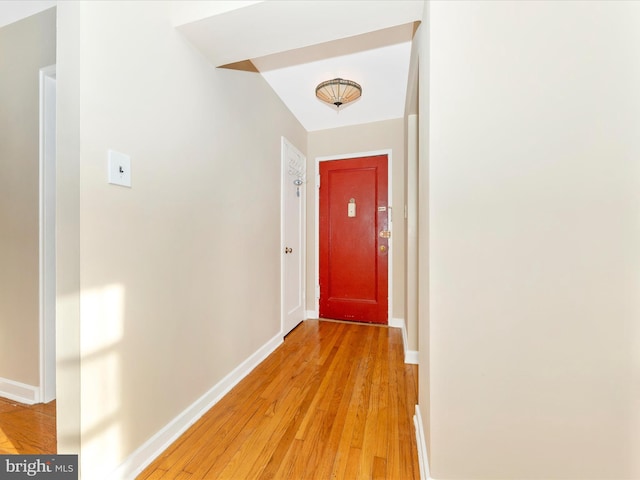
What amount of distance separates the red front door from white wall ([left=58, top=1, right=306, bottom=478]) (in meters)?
1.54

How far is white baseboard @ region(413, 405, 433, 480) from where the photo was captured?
3.84 ft

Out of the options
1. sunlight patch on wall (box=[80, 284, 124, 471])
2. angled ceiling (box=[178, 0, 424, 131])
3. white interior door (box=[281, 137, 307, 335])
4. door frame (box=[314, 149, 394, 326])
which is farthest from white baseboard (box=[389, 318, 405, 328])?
sunlight patch on wall (box=[80, 284, 124, 471])

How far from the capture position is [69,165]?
1.06 m

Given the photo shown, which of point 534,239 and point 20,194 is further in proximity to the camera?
point 20,194

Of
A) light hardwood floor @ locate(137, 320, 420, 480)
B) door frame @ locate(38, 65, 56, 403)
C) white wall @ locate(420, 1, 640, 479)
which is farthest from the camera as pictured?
door frame @ locate(38, 65, 56, 403)

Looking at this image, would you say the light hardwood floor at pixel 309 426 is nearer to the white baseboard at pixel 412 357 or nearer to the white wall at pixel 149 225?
the white baseboard at pixel 412 357

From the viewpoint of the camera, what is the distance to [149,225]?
4.44ft

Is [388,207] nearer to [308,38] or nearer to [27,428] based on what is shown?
[308,38]

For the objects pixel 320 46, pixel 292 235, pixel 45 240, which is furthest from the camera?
pixel 292 235

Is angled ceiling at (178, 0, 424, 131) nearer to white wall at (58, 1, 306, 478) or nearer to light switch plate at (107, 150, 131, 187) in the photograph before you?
white wall at (58, 1, 306, 478)

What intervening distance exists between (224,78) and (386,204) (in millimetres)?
2161

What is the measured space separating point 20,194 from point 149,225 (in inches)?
48.8

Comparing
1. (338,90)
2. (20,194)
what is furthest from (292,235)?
(20,194)

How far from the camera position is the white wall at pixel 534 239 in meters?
1.00
